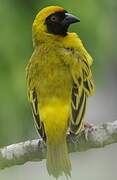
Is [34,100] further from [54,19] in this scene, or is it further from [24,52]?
[24,52]

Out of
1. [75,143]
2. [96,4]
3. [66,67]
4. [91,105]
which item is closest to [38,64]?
[66,67]

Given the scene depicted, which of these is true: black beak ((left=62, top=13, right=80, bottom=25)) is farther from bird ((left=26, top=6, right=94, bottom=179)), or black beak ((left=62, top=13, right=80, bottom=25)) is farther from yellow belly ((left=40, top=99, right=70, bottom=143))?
yellow belly ((left=40, top=99, right=70, bottom=143))

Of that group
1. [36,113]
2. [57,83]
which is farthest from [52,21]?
[36,113]

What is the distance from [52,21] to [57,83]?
0.78 m

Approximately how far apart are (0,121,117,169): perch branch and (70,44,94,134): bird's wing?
3.1 inches

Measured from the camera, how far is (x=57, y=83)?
7023 mm

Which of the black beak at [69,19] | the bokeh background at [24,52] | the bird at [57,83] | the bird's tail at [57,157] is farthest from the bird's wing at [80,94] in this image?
the bokeh background at [24,52]

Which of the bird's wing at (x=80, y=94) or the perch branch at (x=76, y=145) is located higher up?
the bird's wing at (x=80, y=94)

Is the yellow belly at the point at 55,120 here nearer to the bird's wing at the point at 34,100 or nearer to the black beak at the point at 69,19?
the bird's wing at the point at 34,100

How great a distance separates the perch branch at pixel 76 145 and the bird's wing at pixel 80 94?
0.08 m

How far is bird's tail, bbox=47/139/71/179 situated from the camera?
22.4ft

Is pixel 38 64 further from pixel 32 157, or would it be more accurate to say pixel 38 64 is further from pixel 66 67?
pixel 32 157

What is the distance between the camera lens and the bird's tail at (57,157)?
269 inches

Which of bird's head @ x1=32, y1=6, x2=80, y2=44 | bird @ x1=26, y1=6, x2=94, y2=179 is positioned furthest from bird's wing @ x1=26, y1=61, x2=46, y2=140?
bird's head @ x1=32, y1=6, x2=80, y2=44
